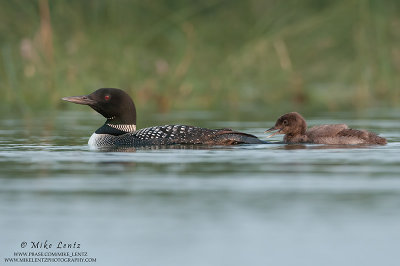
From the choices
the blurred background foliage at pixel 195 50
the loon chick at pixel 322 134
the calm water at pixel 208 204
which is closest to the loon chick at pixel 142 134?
the calm water at pixel 208 204

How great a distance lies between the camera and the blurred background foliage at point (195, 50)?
12.5 metres

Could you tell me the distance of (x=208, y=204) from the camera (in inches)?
181

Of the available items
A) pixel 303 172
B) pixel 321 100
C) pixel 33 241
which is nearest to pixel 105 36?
pixel 321 100

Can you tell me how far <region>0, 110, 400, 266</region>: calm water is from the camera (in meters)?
3.68

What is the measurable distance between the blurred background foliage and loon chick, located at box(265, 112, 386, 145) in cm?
434

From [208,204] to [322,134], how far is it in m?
3.68

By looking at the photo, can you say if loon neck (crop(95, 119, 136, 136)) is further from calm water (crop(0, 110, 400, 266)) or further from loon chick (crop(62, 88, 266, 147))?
calm water (crop(0, 110, 400, 266))

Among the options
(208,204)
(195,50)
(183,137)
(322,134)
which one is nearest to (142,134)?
(183,137)

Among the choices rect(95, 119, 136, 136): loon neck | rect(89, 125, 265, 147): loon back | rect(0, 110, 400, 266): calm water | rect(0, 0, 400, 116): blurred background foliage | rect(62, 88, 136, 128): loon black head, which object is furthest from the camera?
rect(0, 0, 400, 116): blurred background foliage

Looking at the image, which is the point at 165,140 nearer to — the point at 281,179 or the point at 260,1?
the point at 281,179

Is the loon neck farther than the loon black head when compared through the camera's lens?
No

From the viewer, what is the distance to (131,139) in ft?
26.1

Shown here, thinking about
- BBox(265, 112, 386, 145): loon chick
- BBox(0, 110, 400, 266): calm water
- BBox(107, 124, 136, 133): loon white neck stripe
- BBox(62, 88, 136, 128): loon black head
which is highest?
BBox(62, 88, 136, 128): loon black head

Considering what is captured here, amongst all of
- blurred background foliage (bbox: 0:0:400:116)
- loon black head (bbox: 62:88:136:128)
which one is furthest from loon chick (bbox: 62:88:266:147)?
blurred background foliage (bbox: 0:0:400:116)
